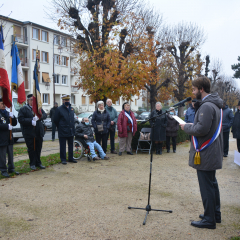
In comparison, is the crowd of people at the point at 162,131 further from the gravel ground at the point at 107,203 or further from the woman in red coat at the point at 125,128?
the gravel ground at the point at 107,203

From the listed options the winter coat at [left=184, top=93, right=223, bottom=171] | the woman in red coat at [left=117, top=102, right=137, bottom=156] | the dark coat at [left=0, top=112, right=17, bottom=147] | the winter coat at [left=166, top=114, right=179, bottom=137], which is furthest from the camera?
the winter coat at [left=166, top=114, right=179, bottom=137]

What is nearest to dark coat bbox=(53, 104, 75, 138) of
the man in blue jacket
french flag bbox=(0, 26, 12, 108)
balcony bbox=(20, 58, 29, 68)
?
french flag bbox=(0, 26, 12, 108)

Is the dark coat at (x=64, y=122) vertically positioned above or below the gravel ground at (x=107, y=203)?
above

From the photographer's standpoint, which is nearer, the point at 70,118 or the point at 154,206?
the point at 154,206

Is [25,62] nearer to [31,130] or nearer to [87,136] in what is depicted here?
[87,136]

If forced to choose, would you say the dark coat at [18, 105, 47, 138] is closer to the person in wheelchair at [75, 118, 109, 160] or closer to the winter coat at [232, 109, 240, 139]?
the person in wheelchair at [75, 118, 109, 160]

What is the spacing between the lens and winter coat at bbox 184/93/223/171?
352cm

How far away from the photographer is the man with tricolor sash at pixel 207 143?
3551 millimetres

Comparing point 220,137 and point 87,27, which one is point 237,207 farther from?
point 87,27

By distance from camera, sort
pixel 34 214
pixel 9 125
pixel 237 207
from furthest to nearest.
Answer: pixel 9 125
pixel 237 207
pixel 34 214

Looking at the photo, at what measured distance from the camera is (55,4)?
1534cm

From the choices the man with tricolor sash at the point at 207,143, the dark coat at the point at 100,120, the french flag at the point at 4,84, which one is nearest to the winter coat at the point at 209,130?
the man with tricolor sash at the point at 207,143

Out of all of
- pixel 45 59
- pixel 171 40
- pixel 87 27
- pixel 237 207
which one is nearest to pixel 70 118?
pixel 237 207

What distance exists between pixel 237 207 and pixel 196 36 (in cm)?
2490
